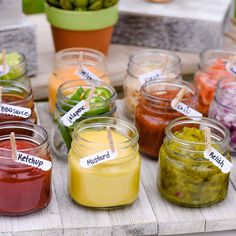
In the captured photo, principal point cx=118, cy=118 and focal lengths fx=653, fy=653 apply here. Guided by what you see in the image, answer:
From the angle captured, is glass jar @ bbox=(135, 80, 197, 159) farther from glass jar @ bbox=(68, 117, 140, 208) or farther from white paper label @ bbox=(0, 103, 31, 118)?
white paper label @ bbox=(0, 103, 31, 118)

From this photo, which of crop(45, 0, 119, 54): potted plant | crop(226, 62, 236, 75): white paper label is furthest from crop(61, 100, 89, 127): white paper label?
crop(45, 0, 119, 54): potted plant

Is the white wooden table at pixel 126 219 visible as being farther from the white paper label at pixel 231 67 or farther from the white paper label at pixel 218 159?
the white paper label at pixel 231 67

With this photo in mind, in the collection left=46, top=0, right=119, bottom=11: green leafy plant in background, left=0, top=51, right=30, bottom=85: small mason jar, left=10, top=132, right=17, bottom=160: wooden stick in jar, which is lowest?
left=0, top=51, right=30, bottom=85: small mason jar

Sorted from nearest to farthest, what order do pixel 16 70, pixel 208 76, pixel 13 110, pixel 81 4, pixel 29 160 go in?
pixel 29 160 → pixel 13 110 → pixel 16 70 → pixel 208 76 → pixel 81 4

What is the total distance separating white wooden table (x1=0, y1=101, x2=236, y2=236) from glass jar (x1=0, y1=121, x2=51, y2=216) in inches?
1.2

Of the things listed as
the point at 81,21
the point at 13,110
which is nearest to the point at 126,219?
the point at 13,110

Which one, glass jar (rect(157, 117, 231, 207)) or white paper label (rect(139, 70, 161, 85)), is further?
white paper label (rect(139, 70, 161, 85))

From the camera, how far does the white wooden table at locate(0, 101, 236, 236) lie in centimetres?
148

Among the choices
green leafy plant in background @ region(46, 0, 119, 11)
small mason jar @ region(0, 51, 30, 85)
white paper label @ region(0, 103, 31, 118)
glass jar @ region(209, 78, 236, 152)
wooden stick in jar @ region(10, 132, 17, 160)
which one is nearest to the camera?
wooden stick in jar @ region(10, 132, 17, 160)

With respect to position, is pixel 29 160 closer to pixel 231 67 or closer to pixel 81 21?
pixel 231 67

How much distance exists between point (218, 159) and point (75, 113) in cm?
39

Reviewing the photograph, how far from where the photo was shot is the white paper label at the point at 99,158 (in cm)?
146

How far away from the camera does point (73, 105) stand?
1705mm

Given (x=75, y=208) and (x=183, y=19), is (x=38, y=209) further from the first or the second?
(x=183, y=19)
